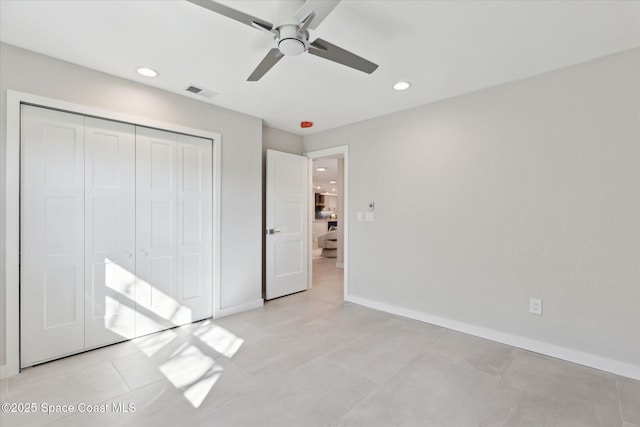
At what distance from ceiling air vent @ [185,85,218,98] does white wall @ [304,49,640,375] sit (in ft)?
6.51

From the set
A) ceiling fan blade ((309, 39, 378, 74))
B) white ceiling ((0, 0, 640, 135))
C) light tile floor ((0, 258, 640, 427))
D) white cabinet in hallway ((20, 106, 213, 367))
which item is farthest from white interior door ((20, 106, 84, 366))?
ceiling fan blade ((309, 39, 378, 74))

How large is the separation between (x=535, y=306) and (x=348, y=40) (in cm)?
277

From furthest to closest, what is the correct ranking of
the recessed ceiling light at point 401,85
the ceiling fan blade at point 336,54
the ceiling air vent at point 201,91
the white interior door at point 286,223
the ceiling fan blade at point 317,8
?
the white interior door at point 286,223
the ceiling air vent at point 201,91
the recessed ceiling light at point 401,85
the ceiling fan blade at point 336,54
the ceiling fan blade at point 317,8

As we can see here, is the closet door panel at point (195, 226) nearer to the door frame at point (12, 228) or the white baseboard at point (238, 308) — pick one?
the white baseboard at point (238, 308)

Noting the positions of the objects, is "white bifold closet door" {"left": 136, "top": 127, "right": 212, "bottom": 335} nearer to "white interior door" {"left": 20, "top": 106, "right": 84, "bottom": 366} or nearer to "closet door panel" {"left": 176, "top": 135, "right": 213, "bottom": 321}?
"closet door panel" {"left": 176, "top": 135, "right": 213, "bottom": 321}

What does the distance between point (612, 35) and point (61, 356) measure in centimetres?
491

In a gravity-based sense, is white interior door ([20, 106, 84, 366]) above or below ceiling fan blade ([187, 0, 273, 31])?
below

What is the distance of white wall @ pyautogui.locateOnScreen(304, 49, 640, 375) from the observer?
2.29 meters

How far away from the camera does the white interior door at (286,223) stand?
4.14 m

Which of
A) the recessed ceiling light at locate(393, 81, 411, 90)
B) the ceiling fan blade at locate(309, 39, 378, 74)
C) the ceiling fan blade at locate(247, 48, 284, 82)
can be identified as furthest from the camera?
the recessed ceiling light at locate(393, 81, 411, 90)

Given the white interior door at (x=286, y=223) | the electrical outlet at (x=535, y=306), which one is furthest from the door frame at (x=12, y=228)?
the electrical outlet at (x=535, y=306)

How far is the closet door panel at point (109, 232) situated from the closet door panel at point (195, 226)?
1.54 ft

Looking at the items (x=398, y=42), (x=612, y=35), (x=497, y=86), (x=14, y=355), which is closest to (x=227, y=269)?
(x=14, y=355)

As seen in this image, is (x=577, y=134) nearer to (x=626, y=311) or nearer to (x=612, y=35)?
(x=612, y=35)
